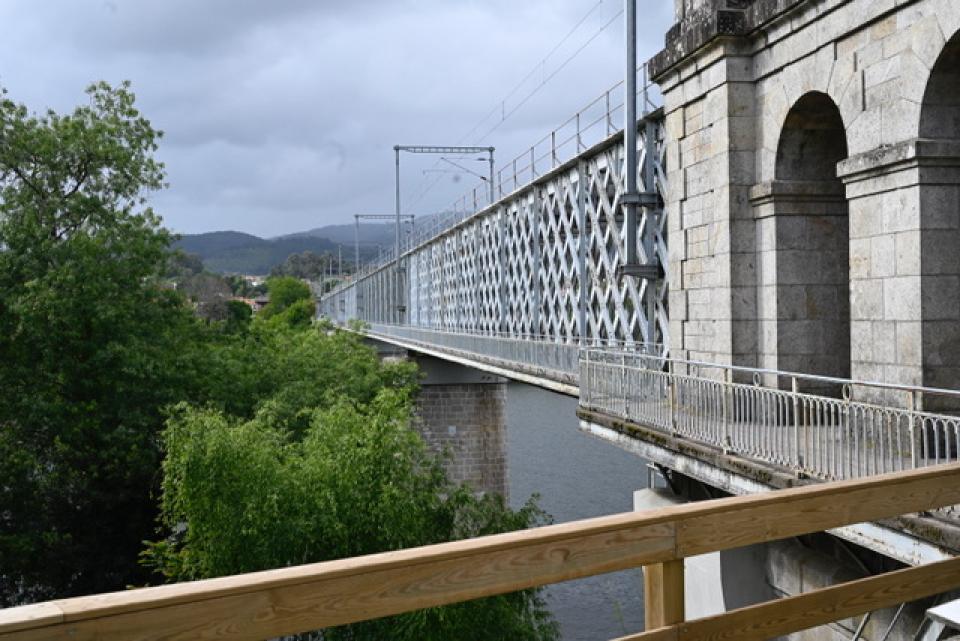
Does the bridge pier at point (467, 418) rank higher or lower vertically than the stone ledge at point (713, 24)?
lower

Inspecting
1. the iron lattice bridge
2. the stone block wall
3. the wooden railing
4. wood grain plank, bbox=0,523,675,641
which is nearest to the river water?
the stone block wall

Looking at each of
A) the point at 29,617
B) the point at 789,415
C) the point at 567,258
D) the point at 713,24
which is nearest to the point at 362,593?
the point at 29,617

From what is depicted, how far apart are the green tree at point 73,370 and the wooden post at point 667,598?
60.3ft

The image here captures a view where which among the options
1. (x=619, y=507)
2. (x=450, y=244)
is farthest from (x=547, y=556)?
(x=450, y=244)

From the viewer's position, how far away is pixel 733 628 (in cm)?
280

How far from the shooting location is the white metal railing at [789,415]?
316 inches

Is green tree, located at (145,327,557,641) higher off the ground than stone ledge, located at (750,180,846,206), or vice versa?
stone ledge, located at (750,180,846,206)

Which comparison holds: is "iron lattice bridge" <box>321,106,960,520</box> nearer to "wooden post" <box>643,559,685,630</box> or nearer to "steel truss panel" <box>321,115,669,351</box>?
"steel truss panel" <box>321,115,669,351</box>

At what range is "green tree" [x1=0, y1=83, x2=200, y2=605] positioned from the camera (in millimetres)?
19703

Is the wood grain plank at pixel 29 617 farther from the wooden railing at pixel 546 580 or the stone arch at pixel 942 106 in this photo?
the stone arch at pixel 942 106

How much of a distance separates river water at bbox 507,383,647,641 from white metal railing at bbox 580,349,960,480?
10.2 metres

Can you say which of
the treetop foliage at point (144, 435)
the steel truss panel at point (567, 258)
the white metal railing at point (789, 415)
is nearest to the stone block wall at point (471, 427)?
the steel truss panel at point (567, 258)

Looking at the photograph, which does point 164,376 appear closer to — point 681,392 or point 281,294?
point 681,392

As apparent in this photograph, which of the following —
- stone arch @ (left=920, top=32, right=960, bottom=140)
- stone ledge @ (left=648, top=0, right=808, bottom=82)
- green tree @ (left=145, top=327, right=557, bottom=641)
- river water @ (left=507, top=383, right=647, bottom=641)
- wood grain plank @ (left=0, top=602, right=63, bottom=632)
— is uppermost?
stone ledge @ (left=648, top=0, right=808, bottom=82)
